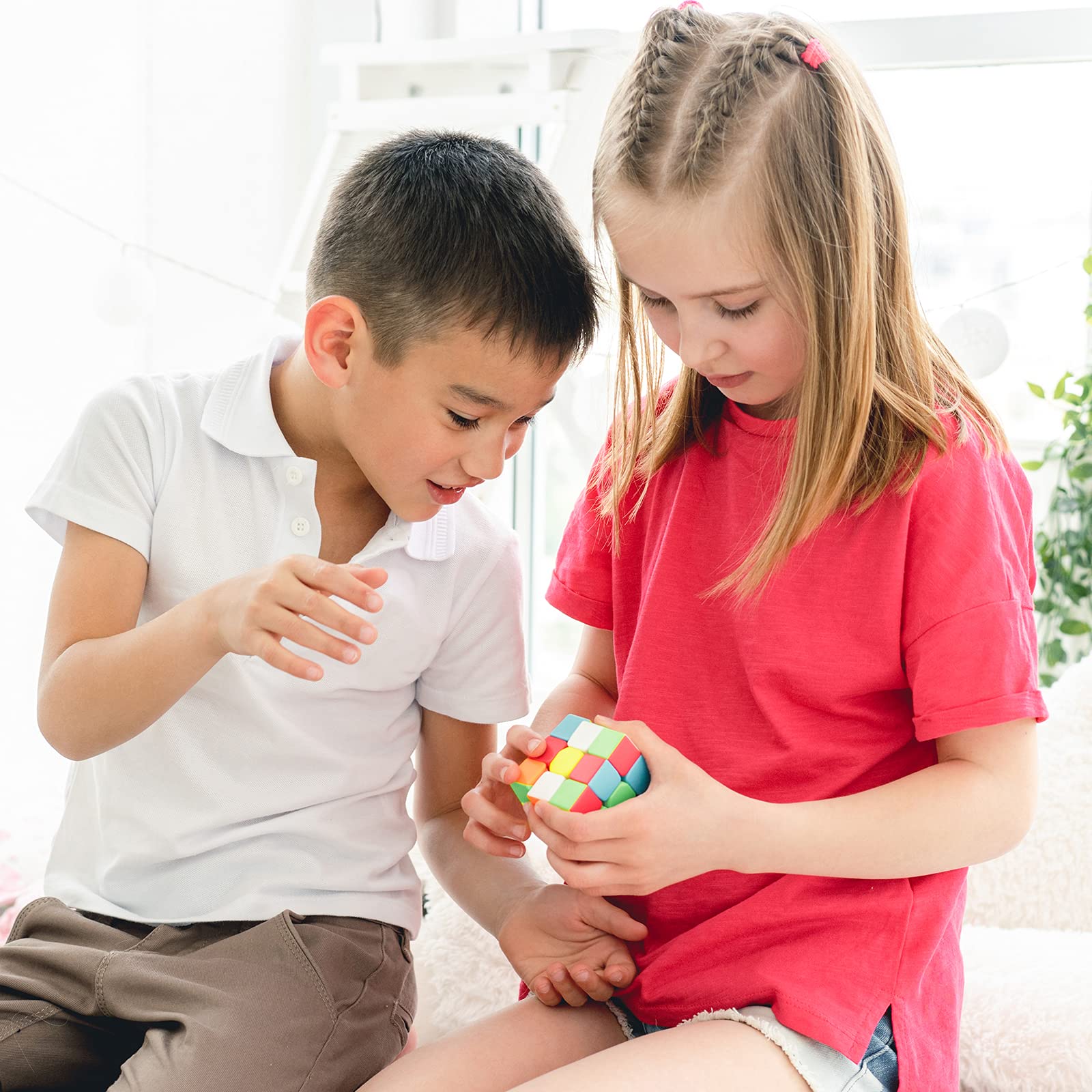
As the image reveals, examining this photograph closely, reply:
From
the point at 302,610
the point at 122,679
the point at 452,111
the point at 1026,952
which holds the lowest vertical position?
the point at 1026,952

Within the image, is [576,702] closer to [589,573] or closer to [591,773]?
[589,573]

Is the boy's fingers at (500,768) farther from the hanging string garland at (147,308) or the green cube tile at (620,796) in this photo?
the hanging string garland at (147,308)

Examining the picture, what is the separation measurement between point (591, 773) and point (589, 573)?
0.32 m

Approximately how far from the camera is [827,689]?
92 cm

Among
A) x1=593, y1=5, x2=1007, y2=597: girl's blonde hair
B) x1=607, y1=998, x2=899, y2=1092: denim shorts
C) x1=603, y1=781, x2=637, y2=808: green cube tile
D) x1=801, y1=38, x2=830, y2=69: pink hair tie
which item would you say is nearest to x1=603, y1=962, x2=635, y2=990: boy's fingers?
x1=607, y1=998, x2=899, y2=1092: denim shorts

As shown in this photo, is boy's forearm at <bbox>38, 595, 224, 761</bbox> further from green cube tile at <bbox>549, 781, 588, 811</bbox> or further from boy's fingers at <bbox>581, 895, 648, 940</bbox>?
boy's fingers at <bbox>581, 895, 648, 940</bbox>

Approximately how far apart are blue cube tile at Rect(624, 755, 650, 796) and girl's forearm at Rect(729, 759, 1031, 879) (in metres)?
0.06

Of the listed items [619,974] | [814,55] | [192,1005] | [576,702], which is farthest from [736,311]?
[192,1005]

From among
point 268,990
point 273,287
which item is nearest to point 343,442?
point 268,990

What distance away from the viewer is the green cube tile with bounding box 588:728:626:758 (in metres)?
0.81

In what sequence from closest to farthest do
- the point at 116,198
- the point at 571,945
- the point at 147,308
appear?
the point at 571,945, the point at 147,308, the point at 116,198

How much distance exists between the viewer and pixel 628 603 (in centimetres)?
108

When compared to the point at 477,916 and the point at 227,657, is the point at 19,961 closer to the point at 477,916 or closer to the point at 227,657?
the point at 227,657

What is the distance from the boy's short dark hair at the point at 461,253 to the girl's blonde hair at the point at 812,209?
7cm
